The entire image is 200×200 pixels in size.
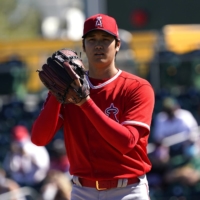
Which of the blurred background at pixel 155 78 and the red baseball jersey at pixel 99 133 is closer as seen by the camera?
the red baseball jersey at pixel 99 133

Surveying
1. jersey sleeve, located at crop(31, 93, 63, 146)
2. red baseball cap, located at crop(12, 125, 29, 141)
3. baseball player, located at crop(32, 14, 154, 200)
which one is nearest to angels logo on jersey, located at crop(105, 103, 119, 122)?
baseball player, located at crop(32, 14, 154, 200)

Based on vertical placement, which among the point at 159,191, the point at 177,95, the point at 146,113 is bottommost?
the point at 159,191

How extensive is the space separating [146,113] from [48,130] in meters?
0.56

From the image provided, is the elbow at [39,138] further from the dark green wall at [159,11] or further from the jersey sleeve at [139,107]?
the dark green wall at [159,11]

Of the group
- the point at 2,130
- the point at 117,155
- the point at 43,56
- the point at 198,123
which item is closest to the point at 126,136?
the point at 117,155

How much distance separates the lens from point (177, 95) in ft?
37.1

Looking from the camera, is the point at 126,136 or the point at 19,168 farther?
the point at 19,168

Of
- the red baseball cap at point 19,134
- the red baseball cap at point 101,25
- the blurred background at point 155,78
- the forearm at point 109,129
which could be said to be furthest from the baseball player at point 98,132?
the red baseball cap at point 19,134

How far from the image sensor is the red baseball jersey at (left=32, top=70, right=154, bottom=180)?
355 centimetres

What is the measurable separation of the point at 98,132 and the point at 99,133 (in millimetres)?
32

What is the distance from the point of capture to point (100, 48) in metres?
3.57

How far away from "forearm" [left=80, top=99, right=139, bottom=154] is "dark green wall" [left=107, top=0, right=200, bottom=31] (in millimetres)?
13954

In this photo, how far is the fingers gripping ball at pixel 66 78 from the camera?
3350mm

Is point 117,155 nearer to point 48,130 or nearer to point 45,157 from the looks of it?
point 48,130
